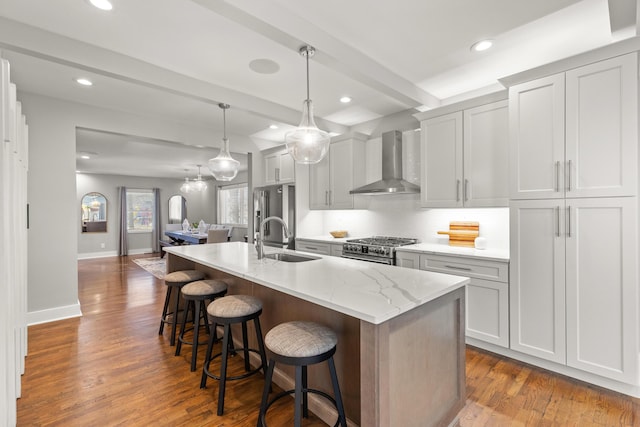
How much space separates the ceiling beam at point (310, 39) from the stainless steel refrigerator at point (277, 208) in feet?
7.40

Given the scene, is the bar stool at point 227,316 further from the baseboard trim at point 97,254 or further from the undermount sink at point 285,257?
the baseboard trim at point 97,254

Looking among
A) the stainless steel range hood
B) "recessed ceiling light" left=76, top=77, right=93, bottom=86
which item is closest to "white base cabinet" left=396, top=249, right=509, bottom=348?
the stainless steel range hood

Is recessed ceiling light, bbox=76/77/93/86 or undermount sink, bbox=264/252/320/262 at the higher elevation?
recessed ceiling light, bbox=76/77/93/86

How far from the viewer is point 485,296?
2.71m

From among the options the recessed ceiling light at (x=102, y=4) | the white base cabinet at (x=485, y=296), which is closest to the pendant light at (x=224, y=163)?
the recessed ceiling light at (x=102, y=4)

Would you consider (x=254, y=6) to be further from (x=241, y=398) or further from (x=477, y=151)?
(x=241, y=398)

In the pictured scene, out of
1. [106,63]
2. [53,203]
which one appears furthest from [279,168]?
[53,203]

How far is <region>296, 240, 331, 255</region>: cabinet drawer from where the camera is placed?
13.9 feet

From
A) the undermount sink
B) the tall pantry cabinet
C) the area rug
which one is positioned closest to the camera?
the tall pantry cabinet

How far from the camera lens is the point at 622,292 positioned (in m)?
2.05

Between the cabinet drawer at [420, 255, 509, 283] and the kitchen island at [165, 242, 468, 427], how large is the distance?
103 centimetres

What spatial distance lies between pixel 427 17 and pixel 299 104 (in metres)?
2.00

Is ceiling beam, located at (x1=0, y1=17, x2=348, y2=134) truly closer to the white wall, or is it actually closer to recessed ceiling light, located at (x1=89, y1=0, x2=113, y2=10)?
recessed ceiling light, located at (x1=89, y1=0, x2=113, y2=10)

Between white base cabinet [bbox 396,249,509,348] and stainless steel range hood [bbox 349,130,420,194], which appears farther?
stainless steel range hood [bbox 349,130,420,194]
